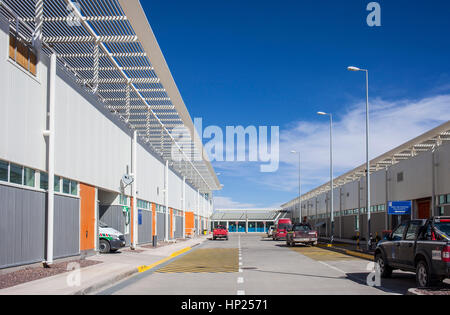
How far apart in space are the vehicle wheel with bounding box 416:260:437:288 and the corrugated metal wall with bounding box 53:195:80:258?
1250 cm

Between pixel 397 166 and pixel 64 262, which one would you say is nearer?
pixel 64 262

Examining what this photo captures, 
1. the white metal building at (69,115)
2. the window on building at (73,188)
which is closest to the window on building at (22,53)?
the white metal building at (69,115)

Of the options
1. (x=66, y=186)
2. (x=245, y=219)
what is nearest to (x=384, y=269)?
(x=66, y=186)

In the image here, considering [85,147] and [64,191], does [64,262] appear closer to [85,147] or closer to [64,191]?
[64,191]

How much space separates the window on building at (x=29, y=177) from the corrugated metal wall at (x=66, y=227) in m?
2.05

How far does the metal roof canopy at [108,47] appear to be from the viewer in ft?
58.5

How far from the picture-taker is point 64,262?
19266 millimetres

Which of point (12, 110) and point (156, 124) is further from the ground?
point (156, 124)

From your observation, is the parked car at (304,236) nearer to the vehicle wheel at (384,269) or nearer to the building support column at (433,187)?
the building support column at (433,187)

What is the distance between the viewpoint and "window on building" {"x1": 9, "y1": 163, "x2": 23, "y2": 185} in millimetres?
15438

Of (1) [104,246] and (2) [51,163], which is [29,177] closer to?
(2) [51,163]

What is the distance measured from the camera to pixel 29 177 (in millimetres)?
16750
